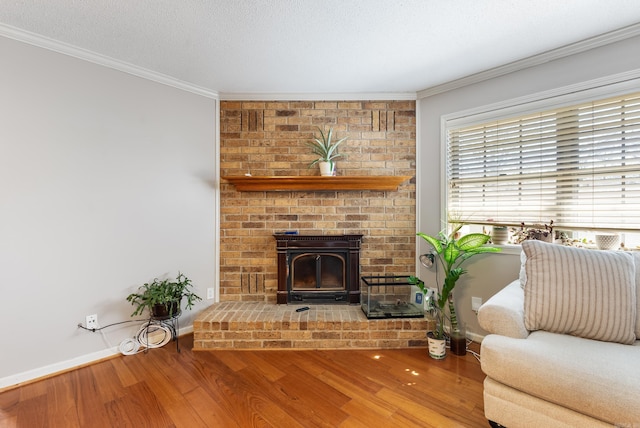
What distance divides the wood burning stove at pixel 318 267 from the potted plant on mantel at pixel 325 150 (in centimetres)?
68

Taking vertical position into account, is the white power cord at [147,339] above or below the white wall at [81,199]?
below

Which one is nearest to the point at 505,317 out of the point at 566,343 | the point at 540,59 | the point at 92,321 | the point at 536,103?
the point at 566,343

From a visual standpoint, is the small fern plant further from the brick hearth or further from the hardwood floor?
the hardwood floor

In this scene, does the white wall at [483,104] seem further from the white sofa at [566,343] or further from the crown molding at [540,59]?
the white sofa at [566,343]

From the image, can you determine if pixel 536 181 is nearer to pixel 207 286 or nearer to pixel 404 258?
pixel 404 258

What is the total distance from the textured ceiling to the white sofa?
1448 millimetres

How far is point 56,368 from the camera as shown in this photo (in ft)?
6.24

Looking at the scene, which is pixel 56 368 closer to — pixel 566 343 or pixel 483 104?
pixel 566 343

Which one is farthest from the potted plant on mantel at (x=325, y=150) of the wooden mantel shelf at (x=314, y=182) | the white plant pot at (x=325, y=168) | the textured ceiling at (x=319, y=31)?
the textured ceiling at (x=319, y=31)

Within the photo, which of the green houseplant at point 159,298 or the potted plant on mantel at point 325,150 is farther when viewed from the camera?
the potted plant on mantel at point 325,150

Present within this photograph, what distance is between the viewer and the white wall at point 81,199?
1.79 metres

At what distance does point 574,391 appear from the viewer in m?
1.11

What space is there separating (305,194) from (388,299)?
1.37m

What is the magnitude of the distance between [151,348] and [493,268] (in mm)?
3044
